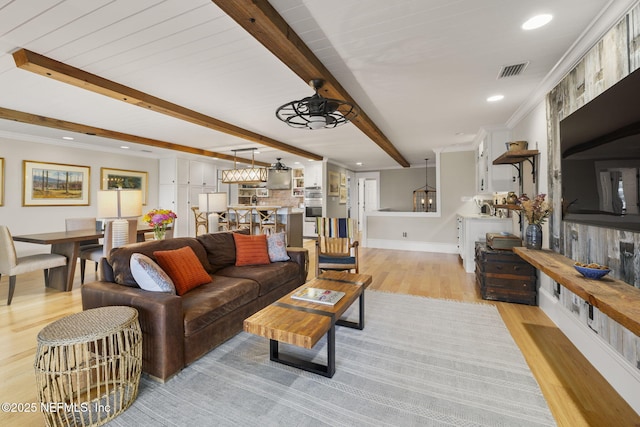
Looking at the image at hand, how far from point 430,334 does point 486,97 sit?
9.21ft

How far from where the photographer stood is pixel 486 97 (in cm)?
333

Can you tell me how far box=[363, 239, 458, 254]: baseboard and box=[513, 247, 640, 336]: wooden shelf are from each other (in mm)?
4336

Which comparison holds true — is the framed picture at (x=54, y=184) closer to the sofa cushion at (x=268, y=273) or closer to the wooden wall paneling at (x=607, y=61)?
the sofa cushion at (x=268, y=273)

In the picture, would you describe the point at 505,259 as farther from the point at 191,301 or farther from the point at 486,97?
the point at 191,301

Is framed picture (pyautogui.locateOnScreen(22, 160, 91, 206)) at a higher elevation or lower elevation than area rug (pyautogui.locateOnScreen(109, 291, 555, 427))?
higher

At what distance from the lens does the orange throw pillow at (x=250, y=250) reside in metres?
3.29

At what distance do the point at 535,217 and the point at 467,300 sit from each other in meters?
1.22

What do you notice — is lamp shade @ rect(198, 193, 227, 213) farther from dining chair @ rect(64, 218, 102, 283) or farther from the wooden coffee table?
the wooden coffee table

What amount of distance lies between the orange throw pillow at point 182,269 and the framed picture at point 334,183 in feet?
19.8

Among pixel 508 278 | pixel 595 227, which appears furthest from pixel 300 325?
pixel 508 278

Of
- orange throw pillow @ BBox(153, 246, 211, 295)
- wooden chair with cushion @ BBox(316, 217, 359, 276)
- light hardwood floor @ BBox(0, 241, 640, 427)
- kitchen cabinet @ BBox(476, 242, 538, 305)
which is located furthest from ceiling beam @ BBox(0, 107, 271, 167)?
kitchen cabinet @ BBox(476, 242, 538, 305)

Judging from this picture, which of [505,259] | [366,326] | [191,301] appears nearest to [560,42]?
[505,259]

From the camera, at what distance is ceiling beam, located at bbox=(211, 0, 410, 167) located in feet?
5.36

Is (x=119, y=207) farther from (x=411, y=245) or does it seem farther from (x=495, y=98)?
(x=411, y=245)
